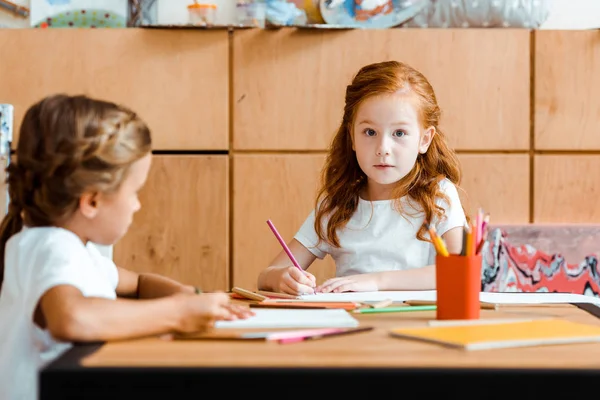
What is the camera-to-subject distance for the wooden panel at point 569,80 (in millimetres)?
2699

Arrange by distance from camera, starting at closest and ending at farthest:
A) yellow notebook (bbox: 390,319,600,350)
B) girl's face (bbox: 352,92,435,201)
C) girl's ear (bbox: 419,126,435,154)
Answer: yellow notebook (bbox: 390,319,600,350) → girl's face (bbox: 352,92,435,201) → girl's ear (bbox: 419,126,435,154)

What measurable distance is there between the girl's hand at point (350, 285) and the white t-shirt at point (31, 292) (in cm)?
56

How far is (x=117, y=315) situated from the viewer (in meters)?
0.92

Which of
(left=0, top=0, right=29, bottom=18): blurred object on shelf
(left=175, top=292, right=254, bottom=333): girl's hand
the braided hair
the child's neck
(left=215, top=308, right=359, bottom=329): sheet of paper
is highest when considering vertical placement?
(left=0, top=0, right=29, bottom=18): blurred object on shelf

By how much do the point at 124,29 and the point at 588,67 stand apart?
1.54 m

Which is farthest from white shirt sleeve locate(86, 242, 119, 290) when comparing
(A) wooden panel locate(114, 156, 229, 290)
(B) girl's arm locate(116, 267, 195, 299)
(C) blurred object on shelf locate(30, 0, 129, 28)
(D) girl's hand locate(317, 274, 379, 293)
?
(C) blurred object on shelf locate(30, 0, 129, 28)

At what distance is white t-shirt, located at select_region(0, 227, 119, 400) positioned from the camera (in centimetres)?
95

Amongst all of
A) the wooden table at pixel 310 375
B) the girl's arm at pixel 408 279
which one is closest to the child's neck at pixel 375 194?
the girl's arm at pixel 408 279

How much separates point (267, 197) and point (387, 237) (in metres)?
0.89

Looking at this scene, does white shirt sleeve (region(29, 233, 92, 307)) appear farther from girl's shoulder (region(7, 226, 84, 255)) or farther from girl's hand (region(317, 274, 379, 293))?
girl's hand (region(317, 274, 379, 293))

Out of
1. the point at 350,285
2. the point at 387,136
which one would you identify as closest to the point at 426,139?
the point at 387,136

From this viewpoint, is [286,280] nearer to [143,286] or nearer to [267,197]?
[143,286]

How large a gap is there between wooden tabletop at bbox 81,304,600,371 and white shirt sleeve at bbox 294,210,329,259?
3.28ft

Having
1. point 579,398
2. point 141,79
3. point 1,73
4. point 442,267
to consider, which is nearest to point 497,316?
point 442,267
